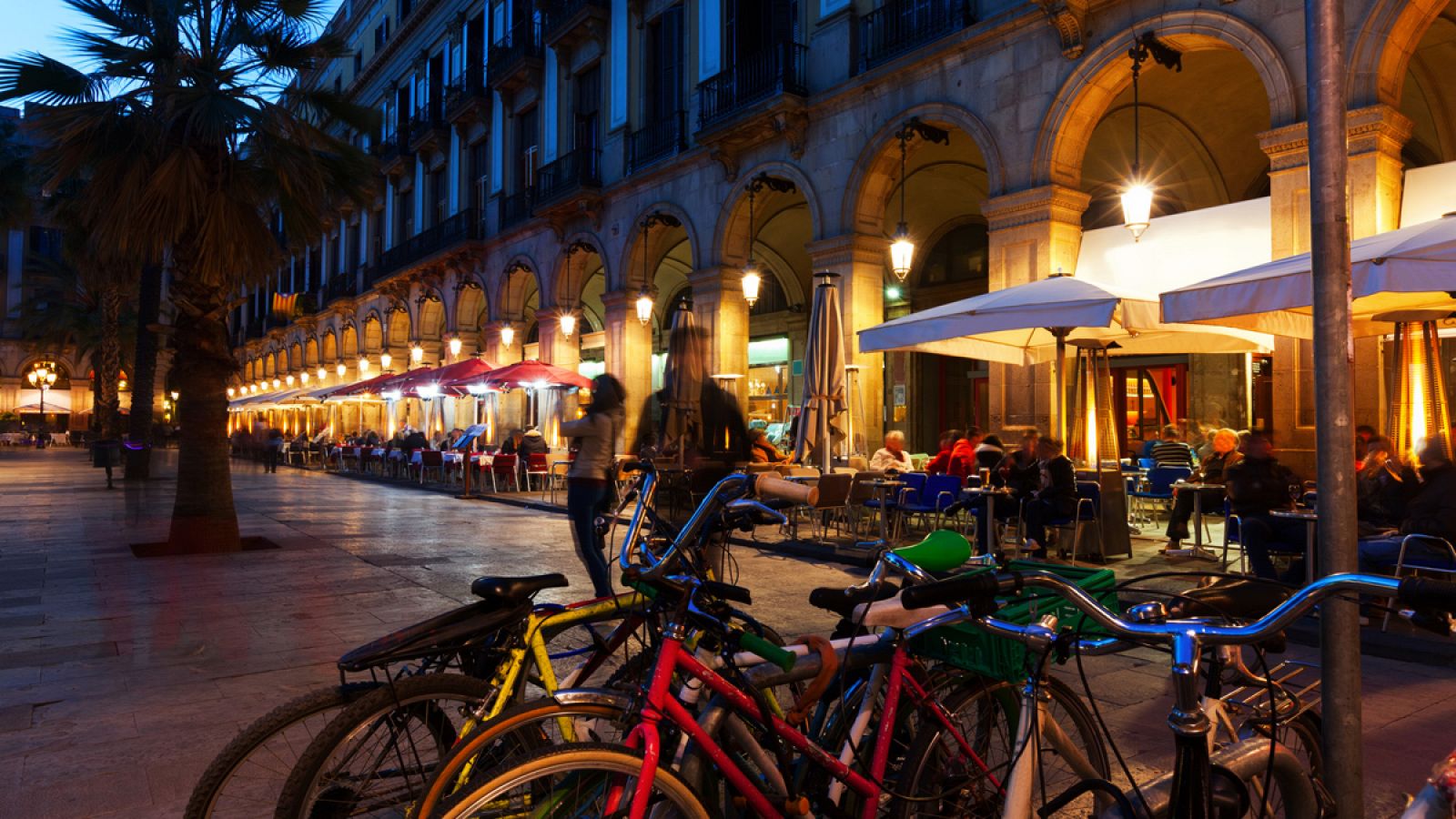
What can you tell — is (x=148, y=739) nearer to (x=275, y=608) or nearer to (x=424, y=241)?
(x=275, y=608)

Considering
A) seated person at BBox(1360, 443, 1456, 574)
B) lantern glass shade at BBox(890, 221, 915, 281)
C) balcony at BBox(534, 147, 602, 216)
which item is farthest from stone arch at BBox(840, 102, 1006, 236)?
balcony at BBox(534, 147, 602, 216)

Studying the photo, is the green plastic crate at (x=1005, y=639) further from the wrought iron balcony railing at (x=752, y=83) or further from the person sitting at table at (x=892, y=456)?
the wrought iron balcony railing at (x=752, y=83)

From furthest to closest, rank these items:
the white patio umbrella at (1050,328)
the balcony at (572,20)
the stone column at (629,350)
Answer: the balcony at (572,20) < the stone column at (629,350) < the white patio umbrella at (1050,328)

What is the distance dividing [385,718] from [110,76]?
988cm

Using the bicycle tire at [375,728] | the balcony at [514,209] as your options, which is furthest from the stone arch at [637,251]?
the bicycle tire at [375,728]

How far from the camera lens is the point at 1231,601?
2174mm

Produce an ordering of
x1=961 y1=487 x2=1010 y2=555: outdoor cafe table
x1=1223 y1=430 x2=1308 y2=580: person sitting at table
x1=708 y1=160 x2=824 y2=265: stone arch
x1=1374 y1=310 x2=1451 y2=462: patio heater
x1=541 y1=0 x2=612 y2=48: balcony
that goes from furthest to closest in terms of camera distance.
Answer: x1=541 y1=0 x2=612 y2=48: balcony
x1=708 y1=160 x2=824 y2=265: stone arch
x1=961 y1=487 x2=1010 y2=555: outdoor cafe table
x1=1374 y1=310 x2=1451 y2=462: patio heater
x1=1223 y1=430 x2=1308 y2=580: person sitting at table

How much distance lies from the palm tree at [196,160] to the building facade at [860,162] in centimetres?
97

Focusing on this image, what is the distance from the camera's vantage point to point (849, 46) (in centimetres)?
1470

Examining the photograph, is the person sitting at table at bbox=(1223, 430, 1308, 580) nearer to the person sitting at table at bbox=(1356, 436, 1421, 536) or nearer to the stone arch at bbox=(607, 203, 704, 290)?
the person sitting at table at bbox=(1356, 436, 1421, 536)

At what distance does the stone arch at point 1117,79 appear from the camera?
380 inches

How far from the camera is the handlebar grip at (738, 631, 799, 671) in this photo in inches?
93.4

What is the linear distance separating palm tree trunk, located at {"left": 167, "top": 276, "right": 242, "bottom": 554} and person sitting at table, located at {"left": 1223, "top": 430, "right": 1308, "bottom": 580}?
31.9 feet

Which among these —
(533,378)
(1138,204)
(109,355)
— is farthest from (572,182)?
(109,355)
